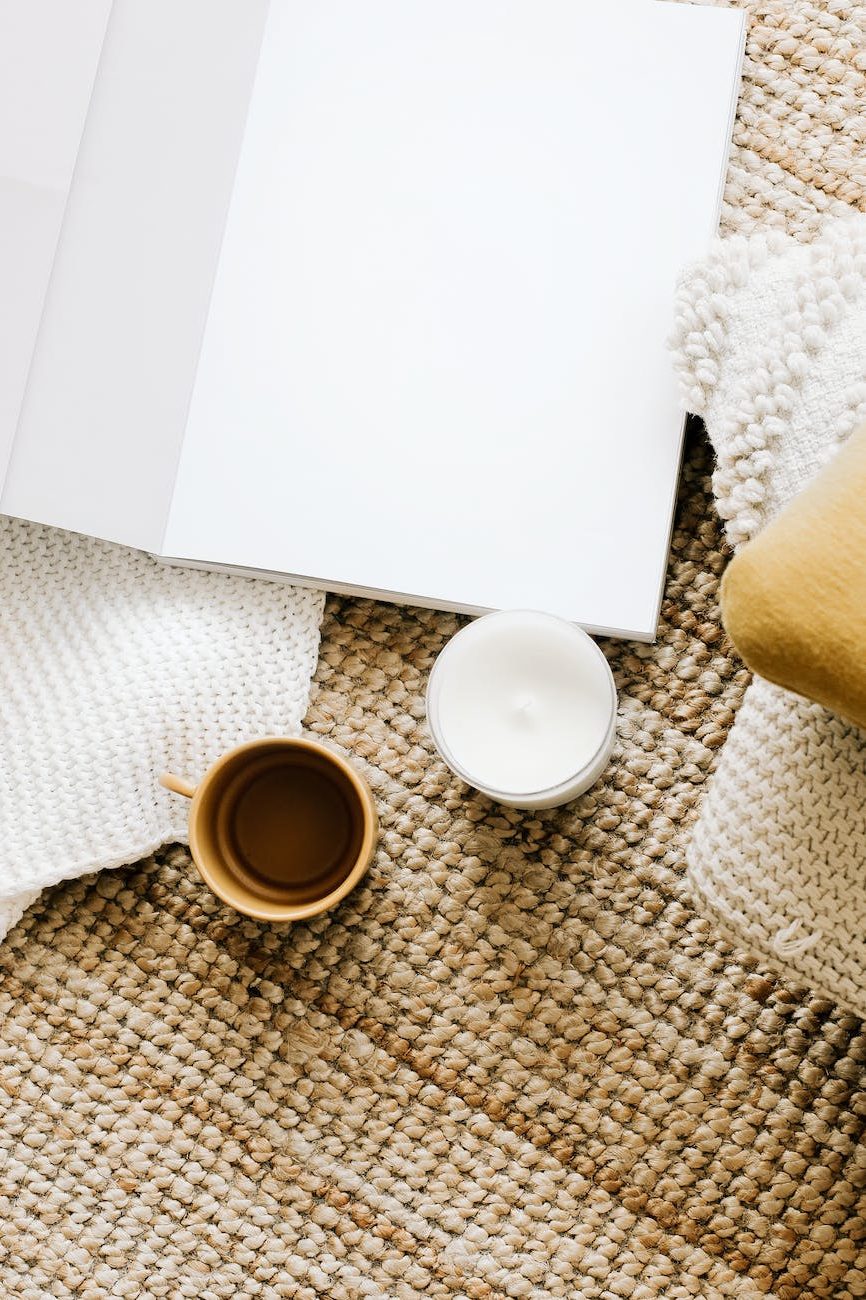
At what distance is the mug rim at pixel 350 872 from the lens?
63cm

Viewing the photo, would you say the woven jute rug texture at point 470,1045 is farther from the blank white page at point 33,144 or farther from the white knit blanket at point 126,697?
the blank white page at point 33,144

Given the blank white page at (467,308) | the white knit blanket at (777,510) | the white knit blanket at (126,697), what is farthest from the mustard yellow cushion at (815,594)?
the white knit blanket at (126,697)

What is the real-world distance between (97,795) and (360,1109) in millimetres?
243

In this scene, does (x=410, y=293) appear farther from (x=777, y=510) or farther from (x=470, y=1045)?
(x=470, y=1045)

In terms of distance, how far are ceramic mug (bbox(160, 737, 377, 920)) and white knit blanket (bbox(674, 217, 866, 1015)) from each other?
20cm

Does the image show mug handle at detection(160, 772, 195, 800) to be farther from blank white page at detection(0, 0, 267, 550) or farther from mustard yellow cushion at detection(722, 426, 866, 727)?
mustard yellow cushion at detection(722, 426, 866, 727)

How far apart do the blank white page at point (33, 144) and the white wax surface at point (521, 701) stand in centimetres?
27

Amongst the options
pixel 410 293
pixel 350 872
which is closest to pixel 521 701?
pixel 350 872

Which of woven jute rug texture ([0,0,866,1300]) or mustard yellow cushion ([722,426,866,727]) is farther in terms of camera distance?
woven jute rug texture ([0,0,866,1300])

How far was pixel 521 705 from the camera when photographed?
629 millimetres

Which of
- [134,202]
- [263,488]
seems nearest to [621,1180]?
[263,488]

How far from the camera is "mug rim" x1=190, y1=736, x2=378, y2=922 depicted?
2.05 feet

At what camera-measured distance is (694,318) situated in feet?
1.98

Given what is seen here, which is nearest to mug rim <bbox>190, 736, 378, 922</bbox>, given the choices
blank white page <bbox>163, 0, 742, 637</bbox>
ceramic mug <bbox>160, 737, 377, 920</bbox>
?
ceramic mug <bbox>160, 737, 377, 920</bbox>
